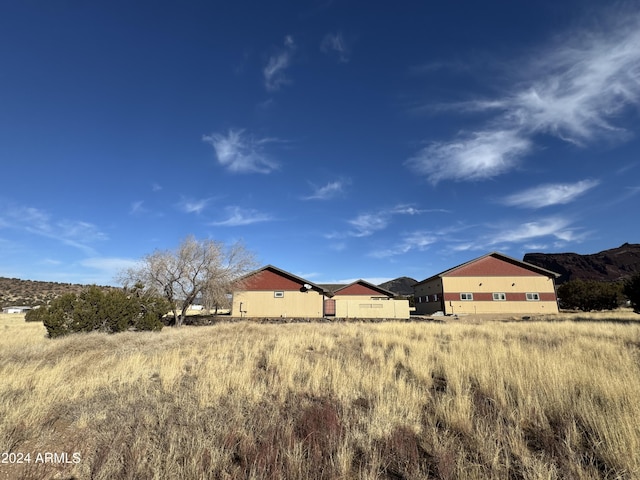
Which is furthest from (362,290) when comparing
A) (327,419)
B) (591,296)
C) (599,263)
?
(599,263)

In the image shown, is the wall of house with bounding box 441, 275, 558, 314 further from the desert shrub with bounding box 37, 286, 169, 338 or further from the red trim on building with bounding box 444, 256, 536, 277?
the desert shrub with bounding box 37, 286, 169, 338

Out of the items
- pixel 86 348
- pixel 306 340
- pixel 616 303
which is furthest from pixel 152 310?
pixel 616 303

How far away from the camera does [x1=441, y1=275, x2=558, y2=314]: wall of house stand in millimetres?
38938

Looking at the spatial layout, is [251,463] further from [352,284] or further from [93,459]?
[352,284]

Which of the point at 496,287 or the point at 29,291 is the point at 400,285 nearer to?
the point at 496,287

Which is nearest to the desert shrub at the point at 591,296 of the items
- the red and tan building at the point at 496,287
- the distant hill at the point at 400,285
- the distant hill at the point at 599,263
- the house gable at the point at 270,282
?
the red and tan building at the point at 496,287

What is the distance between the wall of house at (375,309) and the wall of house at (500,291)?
829cm

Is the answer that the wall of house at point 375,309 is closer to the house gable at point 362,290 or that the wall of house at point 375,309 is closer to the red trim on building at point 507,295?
the red trim on building at point 507,295

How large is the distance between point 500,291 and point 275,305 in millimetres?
28251

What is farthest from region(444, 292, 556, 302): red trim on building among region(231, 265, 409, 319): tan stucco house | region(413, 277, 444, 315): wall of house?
region(231, 265, 409, 319): tan stucco house

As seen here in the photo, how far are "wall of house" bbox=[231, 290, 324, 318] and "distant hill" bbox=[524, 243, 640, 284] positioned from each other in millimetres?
161454

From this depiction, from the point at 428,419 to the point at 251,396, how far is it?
10.4 ft

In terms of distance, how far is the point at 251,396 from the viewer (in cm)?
595

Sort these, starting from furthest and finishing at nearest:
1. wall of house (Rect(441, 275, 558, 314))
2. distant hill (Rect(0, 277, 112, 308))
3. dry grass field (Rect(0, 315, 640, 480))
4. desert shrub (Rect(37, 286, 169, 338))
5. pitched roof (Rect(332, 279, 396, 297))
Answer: distant hill (Rect(0, 277, 112, 308)), pitched roof (Rect(332, 279, 396, 297)), wall of house (Rect(441, 275, 558, 314)), desert shrub (Rect(37, 286, 169, 338)), dry grass field (Rect(0, 315, 640, 480))
